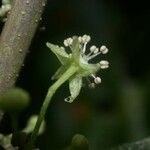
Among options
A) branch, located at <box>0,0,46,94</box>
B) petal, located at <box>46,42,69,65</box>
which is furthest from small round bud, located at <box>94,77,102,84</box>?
branch, located at <box>0,0,46,94</box>

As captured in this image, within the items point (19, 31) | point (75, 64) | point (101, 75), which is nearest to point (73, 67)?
point (75, 64)

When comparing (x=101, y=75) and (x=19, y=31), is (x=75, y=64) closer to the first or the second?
(x=19, y=31)

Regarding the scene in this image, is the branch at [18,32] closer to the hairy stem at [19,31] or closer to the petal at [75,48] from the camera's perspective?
the hairy stem at [19,31]

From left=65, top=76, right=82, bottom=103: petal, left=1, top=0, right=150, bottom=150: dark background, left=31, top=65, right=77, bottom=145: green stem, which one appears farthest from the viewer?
left=1, top=0, right=150, bottom=150: dark background

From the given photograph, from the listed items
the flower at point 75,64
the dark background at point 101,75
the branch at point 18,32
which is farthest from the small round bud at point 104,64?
the dark background at point 101,75

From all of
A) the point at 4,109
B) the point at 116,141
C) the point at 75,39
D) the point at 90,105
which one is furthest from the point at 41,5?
the point at 90,105

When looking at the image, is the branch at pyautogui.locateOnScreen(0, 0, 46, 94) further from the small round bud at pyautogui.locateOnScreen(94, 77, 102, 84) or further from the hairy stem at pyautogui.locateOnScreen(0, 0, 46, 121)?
the small round bud at pyautogui.locateOnScreen(94, 77, 102, 84)
